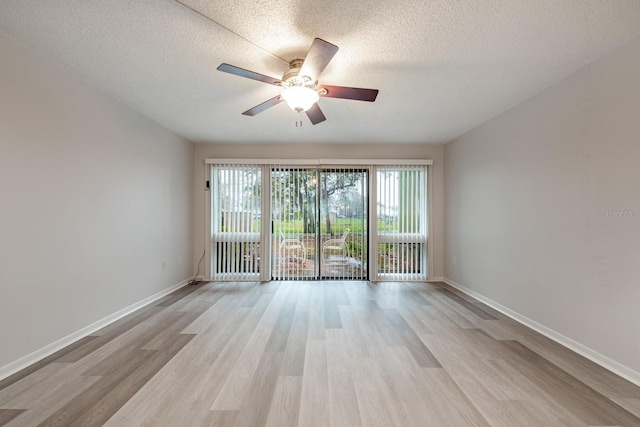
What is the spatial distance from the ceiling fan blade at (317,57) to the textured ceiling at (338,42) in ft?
0.74

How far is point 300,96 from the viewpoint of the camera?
2.03 meters

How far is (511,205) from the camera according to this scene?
118 inches

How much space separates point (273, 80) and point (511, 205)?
9.61 ft

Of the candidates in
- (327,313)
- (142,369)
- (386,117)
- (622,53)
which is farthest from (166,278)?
(622,53)

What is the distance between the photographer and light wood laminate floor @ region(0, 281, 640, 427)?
4.96ft

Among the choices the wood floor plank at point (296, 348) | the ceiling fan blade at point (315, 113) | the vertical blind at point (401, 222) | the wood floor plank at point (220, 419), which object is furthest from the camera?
the vertical blind at point (401, 222)

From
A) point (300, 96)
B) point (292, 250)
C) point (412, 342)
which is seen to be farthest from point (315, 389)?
point (292, 250)

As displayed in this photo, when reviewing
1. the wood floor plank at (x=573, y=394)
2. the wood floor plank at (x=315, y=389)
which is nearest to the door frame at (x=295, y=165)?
the wood floor plank at (x=315, y=389)

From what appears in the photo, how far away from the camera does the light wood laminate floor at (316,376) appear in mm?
1511

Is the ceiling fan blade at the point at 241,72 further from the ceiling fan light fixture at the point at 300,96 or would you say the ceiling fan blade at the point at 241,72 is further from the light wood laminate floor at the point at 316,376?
the light wood laminate floor at the point at 316,376

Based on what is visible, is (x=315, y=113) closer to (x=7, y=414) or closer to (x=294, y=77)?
(x=294, y=77)

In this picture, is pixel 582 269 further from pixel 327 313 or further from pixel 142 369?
pixel 142 369

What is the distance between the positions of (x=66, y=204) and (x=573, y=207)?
4489 millimetres

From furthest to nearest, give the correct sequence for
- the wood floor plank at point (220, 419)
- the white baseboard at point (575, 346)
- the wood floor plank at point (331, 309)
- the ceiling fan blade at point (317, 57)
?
the wood floor plank at point (331, 309), the white baseboard at point (575, 346), the ceiling fan blade at point (317, 57), the wood floor plank at point (220, 419)
